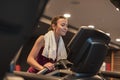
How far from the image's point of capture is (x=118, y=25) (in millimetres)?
9508

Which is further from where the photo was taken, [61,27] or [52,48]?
[61,27]

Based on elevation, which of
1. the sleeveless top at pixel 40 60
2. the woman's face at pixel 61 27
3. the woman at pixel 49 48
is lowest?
the sleeveless top at pixel 40 60

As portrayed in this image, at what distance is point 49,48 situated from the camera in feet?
7.04

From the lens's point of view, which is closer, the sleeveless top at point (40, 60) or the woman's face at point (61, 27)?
the sleeveless top at point (40, 60)

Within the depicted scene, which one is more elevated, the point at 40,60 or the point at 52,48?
the point at 52,48

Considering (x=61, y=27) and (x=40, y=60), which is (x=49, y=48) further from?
(x=61, y=27)

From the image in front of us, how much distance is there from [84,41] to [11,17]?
2.68ft

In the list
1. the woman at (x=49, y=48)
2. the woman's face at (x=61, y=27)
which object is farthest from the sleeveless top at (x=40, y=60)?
the woman's face at (x=61, y=27)

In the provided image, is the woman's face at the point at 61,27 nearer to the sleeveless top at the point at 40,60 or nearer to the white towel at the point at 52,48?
the white towel at the point at 52,48

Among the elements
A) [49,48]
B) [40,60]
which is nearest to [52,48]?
[49,48]

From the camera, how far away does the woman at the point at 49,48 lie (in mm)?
2096

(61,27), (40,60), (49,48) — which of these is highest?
(61,27)

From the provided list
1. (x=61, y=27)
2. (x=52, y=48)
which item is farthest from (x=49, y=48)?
(x=61, y=27)

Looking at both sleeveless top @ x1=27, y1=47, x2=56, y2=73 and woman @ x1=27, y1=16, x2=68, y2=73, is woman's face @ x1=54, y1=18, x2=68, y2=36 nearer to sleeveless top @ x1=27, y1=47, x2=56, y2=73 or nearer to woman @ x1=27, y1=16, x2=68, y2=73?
woman @ x1=27, y1=16, x2=68, y2=73
